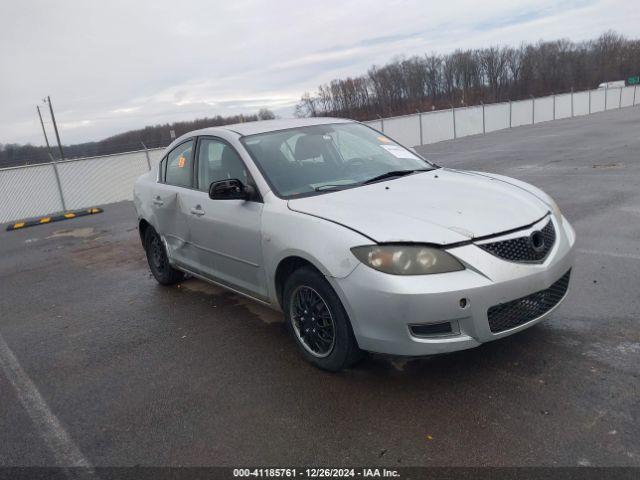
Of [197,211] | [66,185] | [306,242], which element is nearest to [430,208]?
[306,242]

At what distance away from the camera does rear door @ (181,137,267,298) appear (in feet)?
13.5

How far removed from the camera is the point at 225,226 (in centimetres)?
440

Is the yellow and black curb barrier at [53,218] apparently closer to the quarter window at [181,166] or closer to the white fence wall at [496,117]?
the quarter window at [181,166]

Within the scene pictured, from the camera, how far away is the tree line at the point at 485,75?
313ft

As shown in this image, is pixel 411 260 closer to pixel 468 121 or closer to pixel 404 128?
pixel 404 128

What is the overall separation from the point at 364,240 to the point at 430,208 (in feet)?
1.86

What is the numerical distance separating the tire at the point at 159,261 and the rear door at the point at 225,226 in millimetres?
1071

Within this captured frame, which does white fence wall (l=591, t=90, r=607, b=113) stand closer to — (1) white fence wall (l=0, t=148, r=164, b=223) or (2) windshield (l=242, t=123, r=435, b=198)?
(1) white fence wall (l=0, t=148, r=164, b=223)

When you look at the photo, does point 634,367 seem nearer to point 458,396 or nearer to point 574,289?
point 458,396

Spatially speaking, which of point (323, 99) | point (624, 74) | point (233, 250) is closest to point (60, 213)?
point (233, 250)

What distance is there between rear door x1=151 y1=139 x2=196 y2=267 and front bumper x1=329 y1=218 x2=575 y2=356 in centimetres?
244

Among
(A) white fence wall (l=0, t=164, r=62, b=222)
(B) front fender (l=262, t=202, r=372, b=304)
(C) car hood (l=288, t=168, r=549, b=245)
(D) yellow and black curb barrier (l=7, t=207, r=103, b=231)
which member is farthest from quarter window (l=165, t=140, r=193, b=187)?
(A) white fence wall (l=0, t=164, r=62, b=222)

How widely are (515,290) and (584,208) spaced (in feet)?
18.6

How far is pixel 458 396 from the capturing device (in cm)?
324
